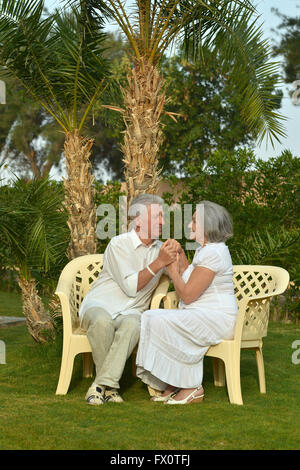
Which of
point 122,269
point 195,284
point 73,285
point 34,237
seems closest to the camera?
point 195,284

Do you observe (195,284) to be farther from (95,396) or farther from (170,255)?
(95,396)

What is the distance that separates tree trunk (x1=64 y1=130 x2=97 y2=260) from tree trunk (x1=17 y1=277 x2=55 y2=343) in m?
0.60

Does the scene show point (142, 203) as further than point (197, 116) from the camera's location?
No

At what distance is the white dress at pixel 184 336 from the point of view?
4.78m

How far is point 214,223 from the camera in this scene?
492 cm

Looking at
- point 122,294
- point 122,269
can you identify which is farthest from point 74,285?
point 122,269

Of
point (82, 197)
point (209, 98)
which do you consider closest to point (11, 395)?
point (82, 197)

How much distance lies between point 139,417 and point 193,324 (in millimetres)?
802

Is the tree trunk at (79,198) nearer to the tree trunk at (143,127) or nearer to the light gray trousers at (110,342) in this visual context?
the tree trunk at (143,127)

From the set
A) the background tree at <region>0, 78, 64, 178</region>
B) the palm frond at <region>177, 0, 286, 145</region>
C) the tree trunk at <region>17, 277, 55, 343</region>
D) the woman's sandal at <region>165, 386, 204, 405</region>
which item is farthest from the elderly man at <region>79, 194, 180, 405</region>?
the background tree at <region>0, 78, 64, 178</region>

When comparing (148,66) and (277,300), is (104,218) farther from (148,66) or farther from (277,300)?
(148,66)

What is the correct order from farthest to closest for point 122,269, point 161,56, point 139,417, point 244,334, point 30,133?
1. point 30,133
2. point 161,56
3. point 122,269
4. point 244,334
5. point 139,417

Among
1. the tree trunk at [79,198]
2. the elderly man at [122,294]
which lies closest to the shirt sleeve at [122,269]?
the elderly man at [122,294]

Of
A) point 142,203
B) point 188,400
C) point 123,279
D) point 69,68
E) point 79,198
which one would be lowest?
point 188,400
